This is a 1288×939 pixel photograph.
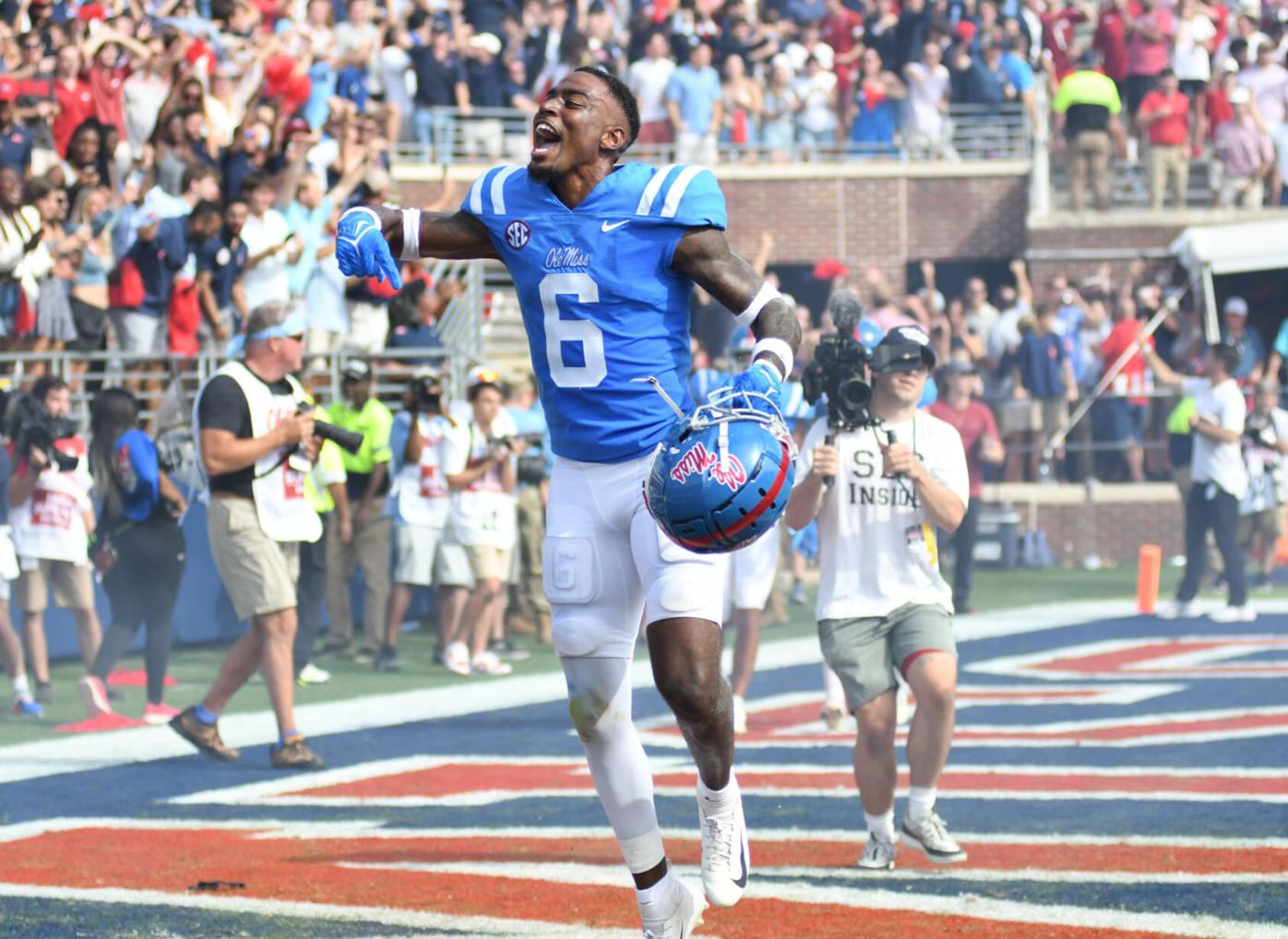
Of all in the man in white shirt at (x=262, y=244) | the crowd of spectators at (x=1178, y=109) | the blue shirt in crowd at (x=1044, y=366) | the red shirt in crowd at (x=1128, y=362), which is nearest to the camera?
the man in white shirt at (x=262, y=244)

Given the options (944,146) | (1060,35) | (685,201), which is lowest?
(685,201)

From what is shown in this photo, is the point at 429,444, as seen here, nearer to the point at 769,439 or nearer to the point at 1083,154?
the point at 769,439

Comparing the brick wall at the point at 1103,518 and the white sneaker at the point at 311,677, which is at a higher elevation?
the white sneaker at the point at 311,677

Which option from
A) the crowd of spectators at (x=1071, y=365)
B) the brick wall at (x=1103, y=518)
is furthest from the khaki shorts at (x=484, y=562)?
the brick wall at (x=1103, y=518)

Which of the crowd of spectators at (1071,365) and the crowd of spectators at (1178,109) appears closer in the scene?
the crowd of spectators at (1071,365)

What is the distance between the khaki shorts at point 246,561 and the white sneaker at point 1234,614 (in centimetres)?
887

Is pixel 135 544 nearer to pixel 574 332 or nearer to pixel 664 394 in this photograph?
pixel 574 332

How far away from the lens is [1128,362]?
21.6 m

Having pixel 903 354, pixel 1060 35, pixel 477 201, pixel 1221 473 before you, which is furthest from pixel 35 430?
pixel 1060 35

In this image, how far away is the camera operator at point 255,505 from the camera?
9938 millimetres

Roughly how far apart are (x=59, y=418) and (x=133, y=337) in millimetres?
2748

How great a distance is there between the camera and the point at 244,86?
18.3 meters

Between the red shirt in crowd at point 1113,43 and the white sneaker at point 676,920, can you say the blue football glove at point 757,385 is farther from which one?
the red shirt in crowd at point 1113,43

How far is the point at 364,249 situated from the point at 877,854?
2949 millimetres
